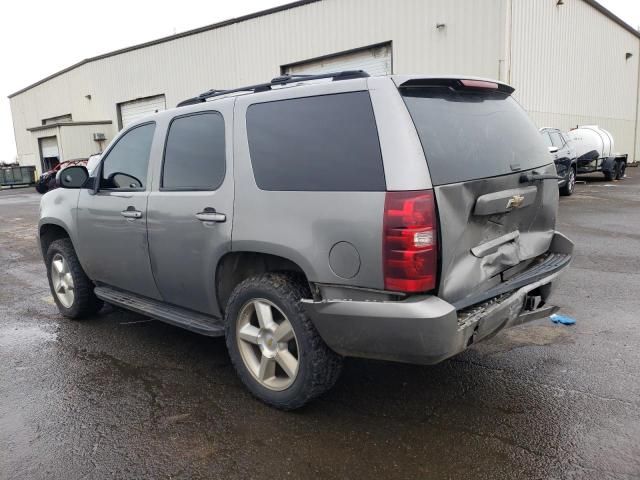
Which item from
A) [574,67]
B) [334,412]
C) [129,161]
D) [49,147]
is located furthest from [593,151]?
[49,147]

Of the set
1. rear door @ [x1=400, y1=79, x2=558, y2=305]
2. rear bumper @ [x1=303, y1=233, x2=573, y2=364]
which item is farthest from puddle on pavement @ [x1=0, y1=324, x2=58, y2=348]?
rear door @ [x1=400, y1=79, x2=558, y2=305]

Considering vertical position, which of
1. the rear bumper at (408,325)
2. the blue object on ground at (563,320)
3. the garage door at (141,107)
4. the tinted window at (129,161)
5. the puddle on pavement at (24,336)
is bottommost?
the puddle on pavement at (24,336)

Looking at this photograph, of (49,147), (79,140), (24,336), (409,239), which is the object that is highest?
(79,140)

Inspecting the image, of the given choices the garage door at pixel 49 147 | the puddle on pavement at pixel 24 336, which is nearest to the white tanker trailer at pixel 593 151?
the puddle on pavement at pixel 24 336

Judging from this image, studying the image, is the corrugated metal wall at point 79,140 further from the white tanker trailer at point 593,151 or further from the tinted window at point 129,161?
the tinted window at point 129,161

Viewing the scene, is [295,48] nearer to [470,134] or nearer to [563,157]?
[563,157]

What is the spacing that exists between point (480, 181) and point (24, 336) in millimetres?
4281

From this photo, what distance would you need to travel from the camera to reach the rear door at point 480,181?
279 cm

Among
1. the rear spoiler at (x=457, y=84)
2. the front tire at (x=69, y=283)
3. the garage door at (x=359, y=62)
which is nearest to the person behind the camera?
the rear spoiler at (x=457, y=84)

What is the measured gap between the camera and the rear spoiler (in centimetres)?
288

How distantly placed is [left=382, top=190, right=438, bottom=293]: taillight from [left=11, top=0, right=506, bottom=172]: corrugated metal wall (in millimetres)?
15397

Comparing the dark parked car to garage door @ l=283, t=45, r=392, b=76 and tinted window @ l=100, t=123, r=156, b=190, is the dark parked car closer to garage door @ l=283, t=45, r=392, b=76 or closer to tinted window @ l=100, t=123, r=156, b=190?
garage door @ l=283, t=45, r=392, b=76

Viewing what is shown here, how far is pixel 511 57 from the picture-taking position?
55.3ft

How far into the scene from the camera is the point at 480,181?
296 centimetres
